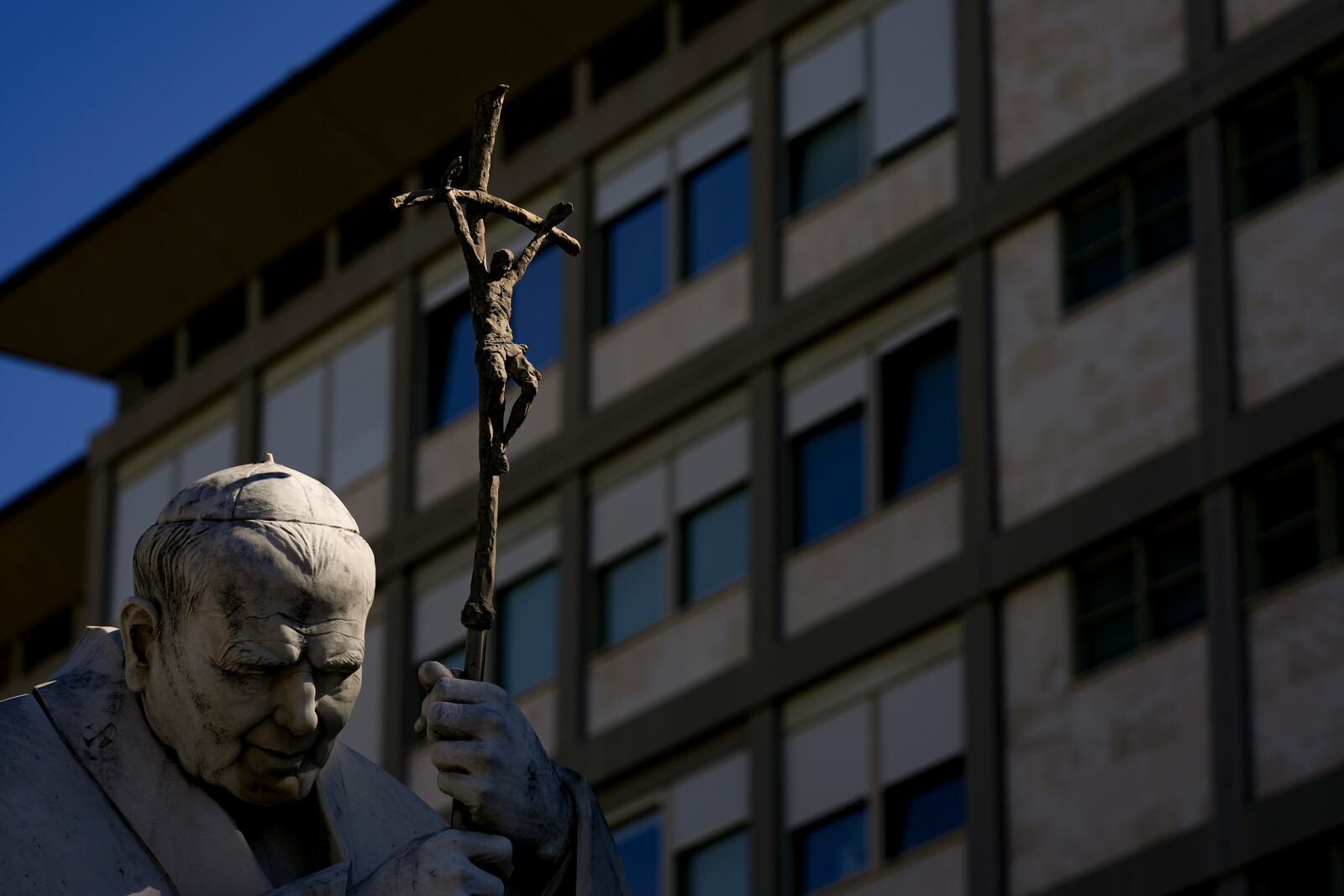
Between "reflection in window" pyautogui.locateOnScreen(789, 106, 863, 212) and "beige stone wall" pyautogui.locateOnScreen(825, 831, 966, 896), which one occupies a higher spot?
"reflection in window" pyautogui.locateOnScreen(789, 106, 863, 212)

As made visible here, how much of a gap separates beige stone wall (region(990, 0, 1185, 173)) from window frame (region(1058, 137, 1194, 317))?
2.06ft

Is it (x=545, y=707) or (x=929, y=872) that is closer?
(x=929, y=872)

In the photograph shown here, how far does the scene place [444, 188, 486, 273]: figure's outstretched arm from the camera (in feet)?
31.6

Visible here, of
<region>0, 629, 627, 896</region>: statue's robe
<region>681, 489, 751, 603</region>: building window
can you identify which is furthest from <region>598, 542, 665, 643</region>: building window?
<region>0, 629, 627, 896</region>: statue's robe

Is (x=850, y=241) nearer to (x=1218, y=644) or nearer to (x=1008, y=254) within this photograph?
(x=1008, y=254)

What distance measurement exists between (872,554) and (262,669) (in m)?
30.6

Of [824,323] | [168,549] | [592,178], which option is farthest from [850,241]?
[168,549]

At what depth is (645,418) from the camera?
142ft

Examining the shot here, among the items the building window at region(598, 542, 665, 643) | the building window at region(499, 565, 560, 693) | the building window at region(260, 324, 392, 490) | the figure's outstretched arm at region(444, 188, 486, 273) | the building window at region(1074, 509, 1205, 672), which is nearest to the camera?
the figure's outstretched arm at region(444, 188, 486, 273)

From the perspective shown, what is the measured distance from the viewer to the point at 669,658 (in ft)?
137

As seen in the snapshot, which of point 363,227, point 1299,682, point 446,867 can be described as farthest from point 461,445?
point 446,867

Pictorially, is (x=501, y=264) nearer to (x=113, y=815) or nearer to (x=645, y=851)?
(x=113, y=815)

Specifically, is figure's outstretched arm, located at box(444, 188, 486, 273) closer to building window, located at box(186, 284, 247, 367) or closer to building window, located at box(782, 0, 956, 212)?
building window, located at box(782, 0, 956, 212)

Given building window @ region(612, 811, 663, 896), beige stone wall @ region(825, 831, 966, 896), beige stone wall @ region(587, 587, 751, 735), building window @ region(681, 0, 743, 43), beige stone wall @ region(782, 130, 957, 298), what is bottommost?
beige stone wall @ region(825, 831, 966, 896)
